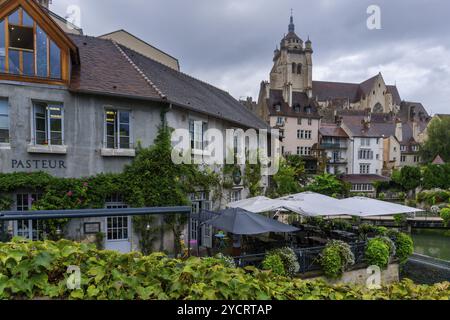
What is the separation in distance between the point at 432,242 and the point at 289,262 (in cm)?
1969

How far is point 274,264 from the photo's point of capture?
822 centimetres

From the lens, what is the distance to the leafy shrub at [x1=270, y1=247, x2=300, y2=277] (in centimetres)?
842

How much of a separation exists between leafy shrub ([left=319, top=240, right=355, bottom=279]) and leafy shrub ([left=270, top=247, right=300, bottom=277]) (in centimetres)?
107

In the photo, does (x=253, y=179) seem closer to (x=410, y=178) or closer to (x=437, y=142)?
(x=410, y=178)


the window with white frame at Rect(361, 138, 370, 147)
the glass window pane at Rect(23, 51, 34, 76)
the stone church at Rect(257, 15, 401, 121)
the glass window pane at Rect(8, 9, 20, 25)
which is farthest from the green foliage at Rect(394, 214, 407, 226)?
the stone church at Rect(257, 15, 401, 121)

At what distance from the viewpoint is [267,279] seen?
9.82ft

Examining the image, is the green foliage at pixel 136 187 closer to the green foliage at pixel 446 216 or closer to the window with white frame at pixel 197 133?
the window with white frame at pixel 197 133

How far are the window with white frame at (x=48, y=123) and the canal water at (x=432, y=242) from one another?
22350 mm

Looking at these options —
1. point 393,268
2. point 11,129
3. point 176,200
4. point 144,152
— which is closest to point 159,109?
point 144,152

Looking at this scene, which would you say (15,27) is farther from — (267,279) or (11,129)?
(267,279)

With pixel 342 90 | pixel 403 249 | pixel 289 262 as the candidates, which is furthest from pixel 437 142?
pixel 289 262

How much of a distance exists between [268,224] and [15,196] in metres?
9.23

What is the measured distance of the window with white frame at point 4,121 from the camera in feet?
33.0

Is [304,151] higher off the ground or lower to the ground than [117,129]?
lower
